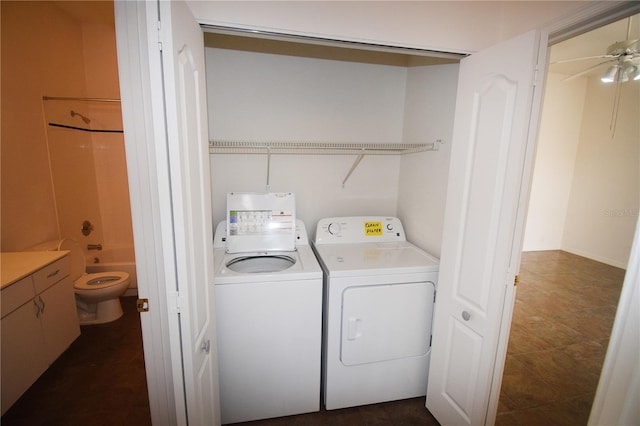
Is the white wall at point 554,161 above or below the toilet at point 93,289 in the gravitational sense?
above

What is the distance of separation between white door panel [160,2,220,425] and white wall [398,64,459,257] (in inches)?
57.7

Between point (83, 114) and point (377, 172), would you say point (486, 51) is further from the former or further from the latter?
point (83, 114)

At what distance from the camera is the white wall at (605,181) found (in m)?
3.94

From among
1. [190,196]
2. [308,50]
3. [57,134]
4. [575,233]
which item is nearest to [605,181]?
[575,233]

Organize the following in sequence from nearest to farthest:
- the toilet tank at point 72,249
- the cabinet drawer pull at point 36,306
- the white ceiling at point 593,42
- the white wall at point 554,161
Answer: the cabinet drawer pull at point 36,306, the toilet tank at point 72,249, the white ceiling at point 593,42, the white wall at point 554,161

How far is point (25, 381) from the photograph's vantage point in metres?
1.78

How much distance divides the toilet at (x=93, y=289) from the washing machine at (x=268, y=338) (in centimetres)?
154

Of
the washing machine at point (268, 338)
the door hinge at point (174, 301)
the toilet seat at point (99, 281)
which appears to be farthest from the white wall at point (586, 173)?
the toilet seat at point (99, 281)

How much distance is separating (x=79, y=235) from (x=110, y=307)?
91cm

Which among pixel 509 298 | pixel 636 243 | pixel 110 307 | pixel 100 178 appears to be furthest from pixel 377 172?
pixel 100 178

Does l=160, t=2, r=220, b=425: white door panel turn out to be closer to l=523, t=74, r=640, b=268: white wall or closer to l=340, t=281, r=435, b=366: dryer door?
l=340, t=281, r=435, b=366: dryer door

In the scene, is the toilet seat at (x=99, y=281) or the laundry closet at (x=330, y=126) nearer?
the laundry closet at (x=330, y=126)

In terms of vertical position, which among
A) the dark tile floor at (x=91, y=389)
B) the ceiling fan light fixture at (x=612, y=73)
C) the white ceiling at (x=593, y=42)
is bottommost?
the dark tile floor at (x=91, y=389)

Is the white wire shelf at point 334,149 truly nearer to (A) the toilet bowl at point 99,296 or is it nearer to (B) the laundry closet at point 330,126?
(B) the laundry closet at point 330,126
